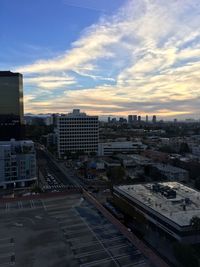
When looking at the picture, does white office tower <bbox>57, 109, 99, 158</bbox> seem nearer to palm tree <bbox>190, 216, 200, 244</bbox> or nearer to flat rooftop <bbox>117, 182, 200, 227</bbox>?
flat rooftop <bbox>117, 182, 200, 227</bbox>

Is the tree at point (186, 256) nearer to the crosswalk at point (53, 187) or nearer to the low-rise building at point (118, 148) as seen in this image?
the crosswalk at point (53, 187)

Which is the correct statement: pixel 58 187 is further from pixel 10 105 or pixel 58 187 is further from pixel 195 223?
pixel 10 105

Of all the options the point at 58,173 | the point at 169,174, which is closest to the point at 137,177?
the point at 169,174

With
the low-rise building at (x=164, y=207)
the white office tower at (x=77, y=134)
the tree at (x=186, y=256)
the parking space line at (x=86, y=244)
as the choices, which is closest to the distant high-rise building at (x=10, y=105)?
the white office tower at (x=77, y=134)

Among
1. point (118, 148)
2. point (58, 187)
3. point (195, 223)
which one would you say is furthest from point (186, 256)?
point (118, 148)

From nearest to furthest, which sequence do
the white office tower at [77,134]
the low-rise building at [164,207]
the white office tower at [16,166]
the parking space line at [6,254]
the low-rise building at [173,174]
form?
the parking space line at [6,254]
the low-rise building at [164,207]
the white office tower at [16,166]
the low-rise building at [173,174]
the white office tower at [77,134]
